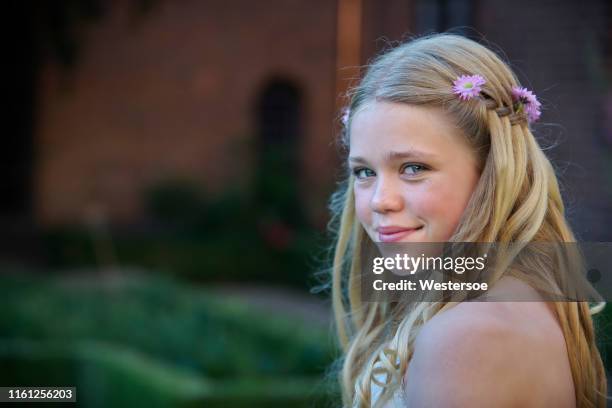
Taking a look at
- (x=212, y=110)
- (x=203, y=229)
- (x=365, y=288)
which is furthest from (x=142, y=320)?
(x=212, y=110)

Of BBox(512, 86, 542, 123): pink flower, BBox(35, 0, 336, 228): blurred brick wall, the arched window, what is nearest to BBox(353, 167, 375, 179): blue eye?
BBox(512, 86, 542, 123): pink flower

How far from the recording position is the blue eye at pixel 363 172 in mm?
1700

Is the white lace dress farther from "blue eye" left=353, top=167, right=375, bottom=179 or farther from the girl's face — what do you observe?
"blue eye" left=353, top=167, right=375, bottom=179

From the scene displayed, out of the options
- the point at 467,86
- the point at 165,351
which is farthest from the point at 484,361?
the point at 165,351

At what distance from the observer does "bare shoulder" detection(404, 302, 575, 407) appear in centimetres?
140

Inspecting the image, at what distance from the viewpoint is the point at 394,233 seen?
1636 mm

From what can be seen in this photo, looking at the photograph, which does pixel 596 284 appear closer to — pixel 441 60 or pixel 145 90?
pixel 441 60

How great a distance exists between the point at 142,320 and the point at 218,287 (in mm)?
5646

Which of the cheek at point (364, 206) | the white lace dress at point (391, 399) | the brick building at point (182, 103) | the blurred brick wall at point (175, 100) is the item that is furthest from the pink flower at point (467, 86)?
the blurred brick wall at point (175, 100)

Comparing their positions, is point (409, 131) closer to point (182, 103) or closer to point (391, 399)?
point (391, 399)

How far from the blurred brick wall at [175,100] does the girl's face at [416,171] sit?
1272 cm

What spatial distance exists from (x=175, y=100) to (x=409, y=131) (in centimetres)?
1365

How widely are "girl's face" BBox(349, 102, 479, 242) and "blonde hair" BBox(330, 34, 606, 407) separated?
2 cm

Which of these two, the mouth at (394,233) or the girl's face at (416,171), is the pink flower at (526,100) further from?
the mouth at (394,233)
